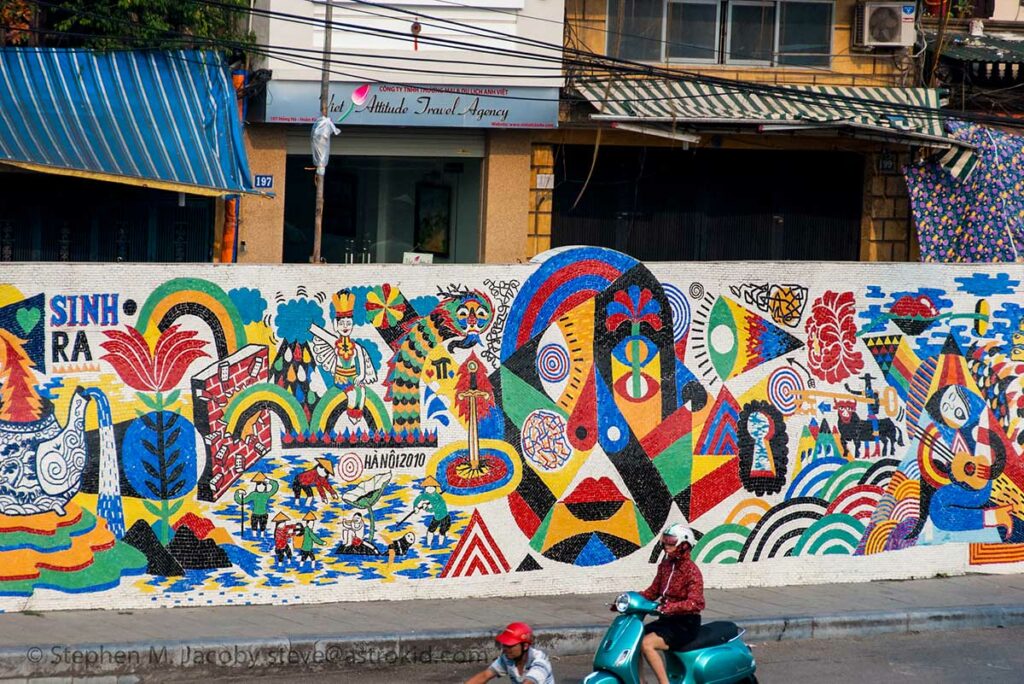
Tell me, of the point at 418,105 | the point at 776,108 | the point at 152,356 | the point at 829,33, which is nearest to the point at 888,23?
the point at 829,33

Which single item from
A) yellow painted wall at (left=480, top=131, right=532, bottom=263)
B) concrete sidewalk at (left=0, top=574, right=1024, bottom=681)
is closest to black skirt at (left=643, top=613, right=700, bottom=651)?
concrete sidewalk at (left=0, top=574, right=1024, bottom=681)

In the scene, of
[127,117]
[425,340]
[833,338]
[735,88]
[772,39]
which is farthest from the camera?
[772,39]

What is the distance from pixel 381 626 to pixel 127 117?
1028 centimetres

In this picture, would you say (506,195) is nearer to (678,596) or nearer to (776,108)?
(776,108)

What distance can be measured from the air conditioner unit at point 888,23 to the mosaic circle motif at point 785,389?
11128mm

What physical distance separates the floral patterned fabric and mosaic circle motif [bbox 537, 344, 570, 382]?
10924 mm

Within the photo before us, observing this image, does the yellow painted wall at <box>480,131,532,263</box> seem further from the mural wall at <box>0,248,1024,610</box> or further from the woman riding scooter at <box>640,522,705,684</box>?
the woman riding scooter at <box>640,522,705,684</box>

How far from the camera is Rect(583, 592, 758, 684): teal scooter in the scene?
26.8 ft

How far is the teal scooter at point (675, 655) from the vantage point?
817 centimetres

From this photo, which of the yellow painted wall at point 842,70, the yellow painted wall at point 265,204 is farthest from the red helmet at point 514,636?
the yellow painted wall at point 842,70

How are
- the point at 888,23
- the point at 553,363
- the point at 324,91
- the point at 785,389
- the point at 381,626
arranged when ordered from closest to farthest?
1. the point at 381,626
2. the point at 553,363
3. the point at 785,389
4. the point at 324,91
5. the point at 888,23

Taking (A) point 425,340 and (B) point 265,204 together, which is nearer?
(A) point 425,340

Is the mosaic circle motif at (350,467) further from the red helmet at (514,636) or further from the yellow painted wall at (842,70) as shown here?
the yellow painted wall at (842,70)

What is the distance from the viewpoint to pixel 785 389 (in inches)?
483
